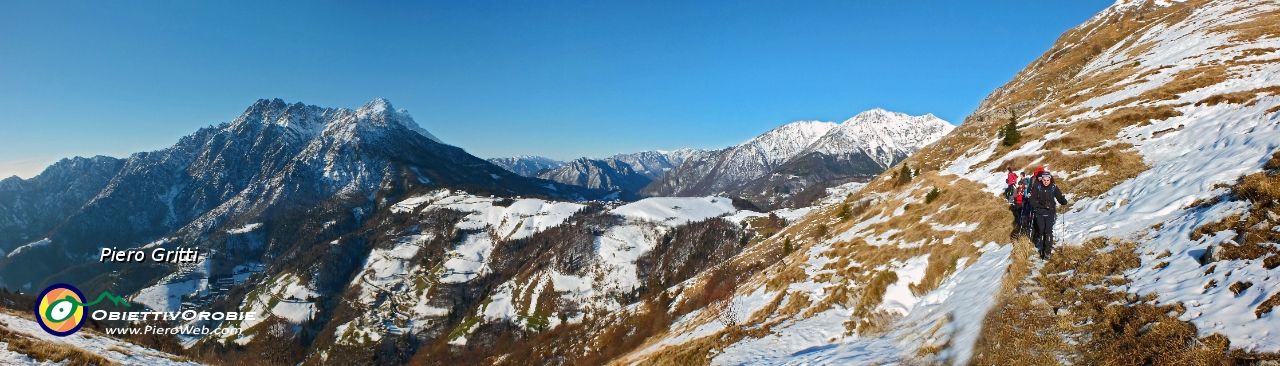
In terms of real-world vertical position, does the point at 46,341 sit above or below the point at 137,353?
above

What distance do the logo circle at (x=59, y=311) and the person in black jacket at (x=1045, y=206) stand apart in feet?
171

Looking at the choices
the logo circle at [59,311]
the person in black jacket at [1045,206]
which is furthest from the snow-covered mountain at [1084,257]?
the logo circle at [59,311]

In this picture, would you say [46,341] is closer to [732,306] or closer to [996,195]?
[732,306]

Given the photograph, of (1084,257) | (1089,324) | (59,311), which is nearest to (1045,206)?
(1084,257)

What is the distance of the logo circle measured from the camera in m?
29.3

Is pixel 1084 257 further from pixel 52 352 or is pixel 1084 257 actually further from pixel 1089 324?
pixel 52 352

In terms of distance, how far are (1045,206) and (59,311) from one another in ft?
181

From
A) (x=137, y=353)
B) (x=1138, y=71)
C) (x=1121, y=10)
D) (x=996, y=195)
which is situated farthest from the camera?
(x=1121, y=10)

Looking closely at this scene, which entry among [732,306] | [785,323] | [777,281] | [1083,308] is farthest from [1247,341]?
[732,306]

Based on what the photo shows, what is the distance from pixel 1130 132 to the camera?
105 feet

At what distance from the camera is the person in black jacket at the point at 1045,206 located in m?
17.8

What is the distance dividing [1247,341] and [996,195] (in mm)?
25570

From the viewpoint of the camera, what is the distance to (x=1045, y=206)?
17.9 metres

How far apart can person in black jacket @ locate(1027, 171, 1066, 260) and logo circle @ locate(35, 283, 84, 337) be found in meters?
52.2
